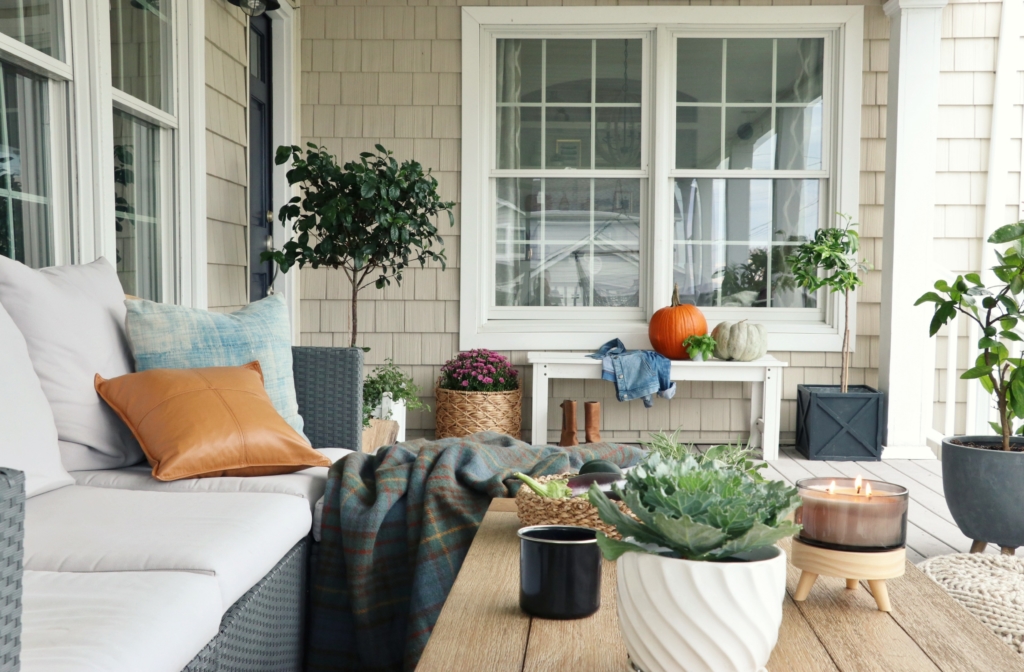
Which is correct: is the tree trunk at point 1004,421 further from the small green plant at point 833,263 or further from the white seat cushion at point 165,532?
the white seat cushion at point 165,532

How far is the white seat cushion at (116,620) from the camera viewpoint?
100 centimetres

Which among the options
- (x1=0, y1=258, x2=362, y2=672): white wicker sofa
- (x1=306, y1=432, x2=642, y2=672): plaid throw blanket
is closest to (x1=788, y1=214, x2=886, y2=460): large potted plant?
(x1=306, y1=432, x2=642, y2=672): plaid throw blanket

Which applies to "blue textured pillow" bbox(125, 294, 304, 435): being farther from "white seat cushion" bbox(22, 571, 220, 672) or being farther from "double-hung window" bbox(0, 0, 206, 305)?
"white seat cushion" bbox(22, 571, 220, 672)

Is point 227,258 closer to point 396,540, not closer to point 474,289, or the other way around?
point 474,289

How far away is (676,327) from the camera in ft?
14.6

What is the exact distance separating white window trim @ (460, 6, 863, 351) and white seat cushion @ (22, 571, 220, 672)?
351cm

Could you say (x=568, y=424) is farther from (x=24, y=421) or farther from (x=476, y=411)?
(x=24, y=421)

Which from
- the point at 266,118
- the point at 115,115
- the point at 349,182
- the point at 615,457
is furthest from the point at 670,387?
the point at 115,115

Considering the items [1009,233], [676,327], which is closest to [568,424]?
[676,327]

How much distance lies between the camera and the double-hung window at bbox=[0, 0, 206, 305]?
229 cm

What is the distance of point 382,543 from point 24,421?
2.48ft

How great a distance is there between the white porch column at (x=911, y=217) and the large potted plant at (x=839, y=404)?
11 cm

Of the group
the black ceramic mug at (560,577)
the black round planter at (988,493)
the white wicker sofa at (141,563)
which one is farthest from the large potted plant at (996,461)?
the black ceramic mug at (560,577)

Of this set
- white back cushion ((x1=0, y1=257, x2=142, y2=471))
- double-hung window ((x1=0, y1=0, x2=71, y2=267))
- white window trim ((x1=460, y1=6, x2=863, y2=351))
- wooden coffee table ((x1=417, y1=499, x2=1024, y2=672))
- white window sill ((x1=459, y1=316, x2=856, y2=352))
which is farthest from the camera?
white window sill ((x1=459, y1=316, x2=856, y2=352))
